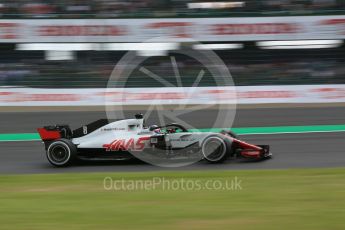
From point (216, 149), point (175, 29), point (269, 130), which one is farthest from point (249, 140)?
point (175, 29)

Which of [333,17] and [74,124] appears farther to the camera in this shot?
[333,17]

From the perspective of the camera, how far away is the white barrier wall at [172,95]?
19.6 m

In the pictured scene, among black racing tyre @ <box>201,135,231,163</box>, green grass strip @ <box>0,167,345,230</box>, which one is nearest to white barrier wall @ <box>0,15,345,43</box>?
black racing tyre @ <box>201,135,231,163</box>

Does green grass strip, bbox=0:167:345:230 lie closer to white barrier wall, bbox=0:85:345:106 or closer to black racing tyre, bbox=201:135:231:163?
black racing tyre, bbox=201:135:231:163

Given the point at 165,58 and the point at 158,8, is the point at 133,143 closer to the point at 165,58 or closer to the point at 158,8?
the point at 165,58

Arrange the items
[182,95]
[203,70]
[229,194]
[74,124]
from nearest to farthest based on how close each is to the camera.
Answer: [229,194] → [74,124] → [182,95] → [203,70]

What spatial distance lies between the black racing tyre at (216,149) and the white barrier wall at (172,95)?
1025 cm

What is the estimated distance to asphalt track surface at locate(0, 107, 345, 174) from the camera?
30.8 feet

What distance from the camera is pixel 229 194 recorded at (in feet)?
21.8

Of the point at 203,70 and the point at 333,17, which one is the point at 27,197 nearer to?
the point at 203,70

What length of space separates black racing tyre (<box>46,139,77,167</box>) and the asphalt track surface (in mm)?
126

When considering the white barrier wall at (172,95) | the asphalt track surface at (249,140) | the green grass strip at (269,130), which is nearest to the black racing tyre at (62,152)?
the asphalt track surface at (249,140)

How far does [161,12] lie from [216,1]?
7.50 ft

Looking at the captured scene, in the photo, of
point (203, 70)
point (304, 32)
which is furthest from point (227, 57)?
point (304, 32)
